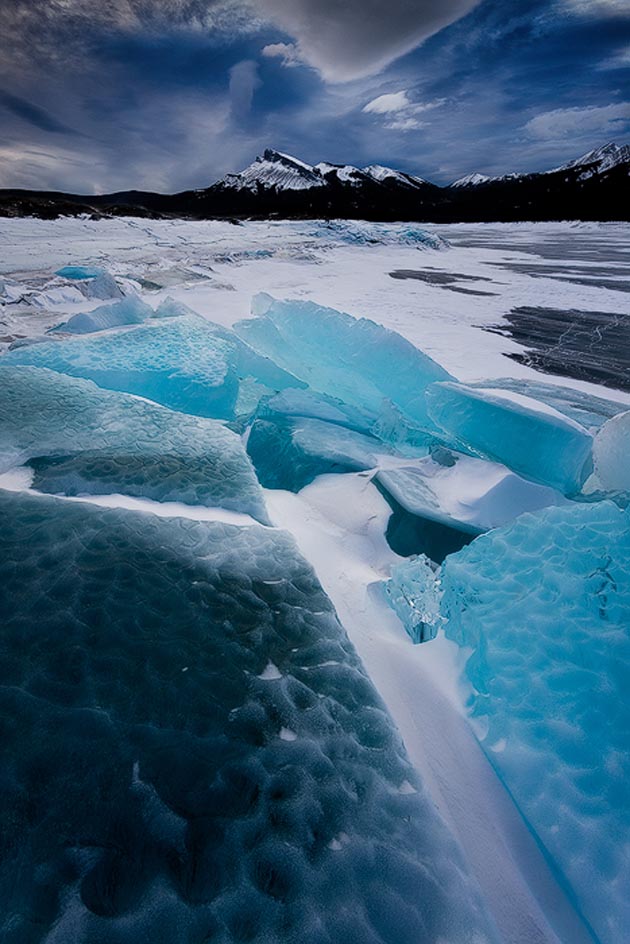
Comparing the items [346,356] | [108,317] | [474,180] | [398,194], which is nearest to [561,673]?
[346,356]

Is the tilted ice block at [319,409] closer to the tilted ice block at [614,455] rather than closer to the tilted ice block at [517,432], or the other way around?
the tilted ice block at [517,432]

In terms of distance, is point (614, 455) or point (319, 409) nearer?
point (614, 455)

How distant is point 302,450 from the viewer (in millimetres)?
2852

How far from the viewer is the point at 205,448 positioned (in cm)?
253

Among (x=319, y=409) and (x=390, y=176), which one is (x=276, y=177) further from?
(x=319, y=409)

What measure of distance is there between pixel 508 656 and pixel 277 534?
0.93 meters

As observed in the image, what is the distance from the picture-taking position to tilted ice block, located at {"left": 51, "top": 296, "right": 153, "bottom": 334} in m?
5.22

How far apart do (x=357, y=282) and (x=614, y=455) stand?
9394 mm

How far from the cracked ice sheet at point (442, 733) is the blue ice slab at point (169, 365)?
1.54 metres

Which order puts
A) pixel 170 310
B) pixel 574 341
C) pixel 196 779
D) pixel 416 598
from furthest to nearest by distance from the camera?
pixel 170 310 → pixel 574 341 → pixel 416 598 → pixel 196 779

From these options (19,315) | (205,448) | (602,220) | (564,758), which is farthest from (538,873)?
(602,220)

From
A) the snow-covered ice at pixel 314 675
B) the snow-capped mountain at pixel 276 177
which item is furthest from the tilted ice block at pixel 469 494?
the snow-capped mountain at pixel 276 177

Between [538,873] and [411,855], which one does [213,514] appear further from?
[538,873]

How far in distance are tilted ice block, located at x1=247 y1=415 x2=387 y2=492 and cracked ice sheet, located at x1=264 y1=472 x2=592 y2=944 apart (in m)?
0.49
